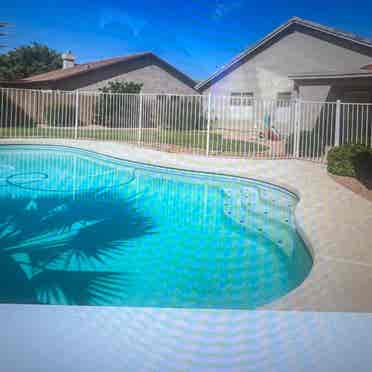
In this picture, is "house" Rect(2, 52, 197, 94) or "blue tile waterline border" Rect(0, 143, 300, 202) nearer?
"blue tile waterline border" Rect(0, 143, 300, 202)

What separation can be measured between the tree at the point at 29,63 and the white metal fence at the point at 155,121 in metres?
1.69

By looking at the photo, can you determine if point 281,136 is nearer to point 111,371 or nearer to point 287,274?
point 287,274

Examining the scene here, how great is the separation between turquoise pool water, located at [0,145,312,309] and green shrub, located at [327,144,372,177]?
3.77 feet

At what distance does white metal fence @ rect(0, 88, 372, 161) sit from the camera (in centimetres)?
1119

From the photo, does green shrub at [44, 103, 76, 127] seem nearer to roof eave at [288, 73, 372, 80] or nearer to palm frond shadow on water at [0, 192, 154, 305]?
roof eave at [288, 73, 372, 80]

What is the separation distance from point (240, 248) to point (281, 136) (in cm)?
711

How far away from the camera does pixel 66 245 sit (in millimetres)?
4457

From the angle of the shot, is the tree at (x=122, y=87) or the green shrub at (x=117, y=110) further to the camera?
the tree at (x=122, y=87)

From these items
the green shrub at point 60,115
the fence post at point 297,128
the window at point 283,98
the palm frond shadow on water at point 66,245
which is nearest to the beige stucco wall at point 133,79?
the green shrub at point 60,115

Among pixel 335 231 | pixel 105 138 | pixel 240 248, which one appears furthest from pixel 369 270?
pixel 105 138

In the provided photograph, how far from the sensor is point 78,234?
4.82 m

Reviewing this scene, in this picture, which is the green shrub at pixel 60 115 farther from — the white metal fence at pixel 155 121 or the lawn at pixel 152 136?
the lawn at pixel 152 136

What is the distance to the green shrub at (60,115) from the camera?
12.7 metres

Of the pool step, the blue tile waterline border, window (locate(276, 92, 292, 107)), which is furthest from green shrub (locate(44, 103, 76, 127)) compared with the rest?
the pool step
